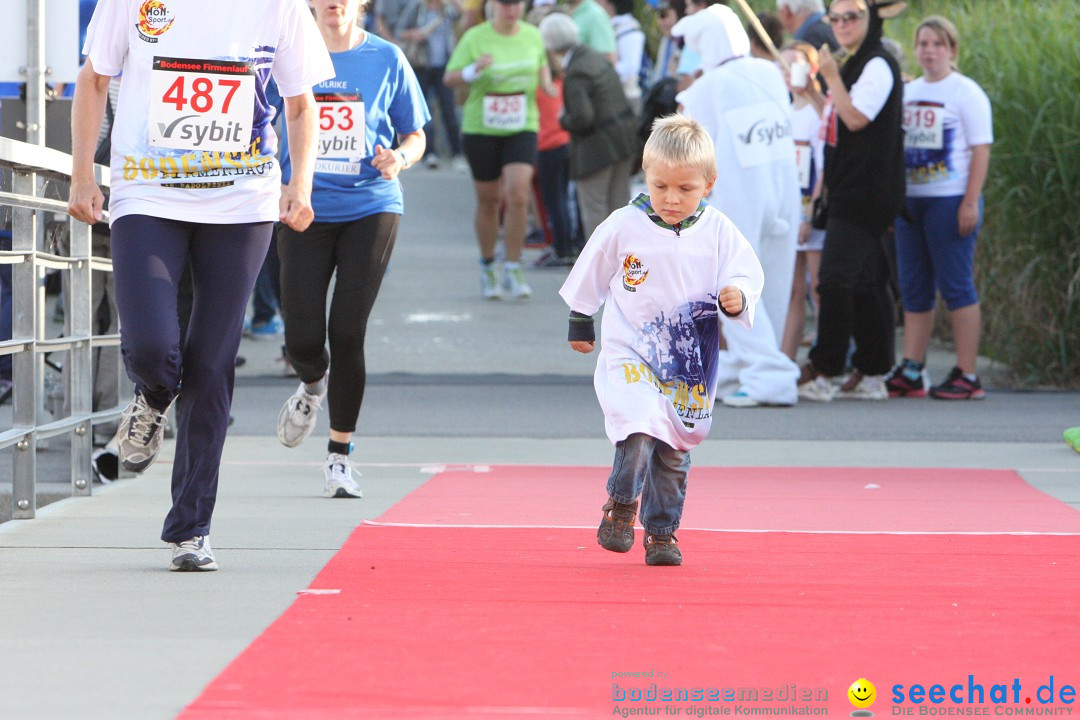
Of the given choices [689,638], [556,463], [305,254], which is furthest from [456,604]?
[556,463]

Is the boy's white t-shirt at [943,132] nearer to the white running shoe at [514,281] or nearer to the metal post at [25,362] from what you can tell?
the white running shoe at [514,281]

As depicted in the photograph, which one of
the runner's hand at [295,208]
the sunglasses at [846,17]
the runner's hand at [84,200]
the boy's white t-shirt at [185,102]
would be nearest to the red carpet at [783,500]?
the runner's hand at [295,208]

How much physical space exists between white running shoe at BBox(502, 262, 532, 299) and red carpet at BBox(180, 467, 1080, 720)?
23.7 ft

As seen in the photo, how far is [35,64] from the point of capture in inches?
271

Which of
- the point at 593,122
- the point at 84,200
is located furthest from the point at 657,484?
the point at 593,122

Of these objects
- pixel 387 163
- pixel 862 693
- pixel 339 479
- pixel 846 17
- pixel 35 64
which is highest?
pixel 846 17

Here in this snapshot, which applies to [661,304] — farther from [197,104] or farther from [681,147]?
[197,104]

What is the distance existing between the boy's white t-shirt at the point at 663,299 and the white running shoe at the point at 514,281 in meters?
8.49

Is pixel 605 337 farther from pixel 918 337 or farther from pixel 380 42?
pixel 918 337

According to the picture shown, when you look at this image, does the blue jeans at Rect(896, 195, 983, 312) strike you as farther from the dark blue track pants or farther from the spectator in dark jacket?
the dark blue track pants

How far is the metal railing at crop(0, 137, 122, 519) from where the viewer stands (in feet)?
19.2

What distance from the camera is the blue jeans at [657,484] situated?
4.85m

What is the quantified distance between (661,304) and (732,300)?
0.26 metres

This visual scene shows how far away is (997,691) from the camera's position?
11.2 ft
